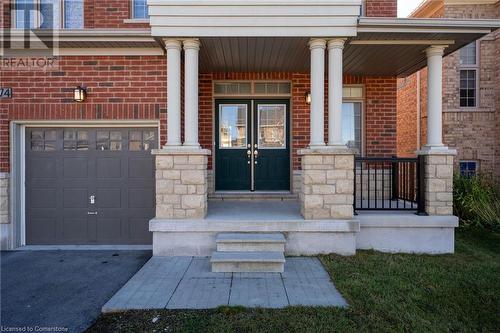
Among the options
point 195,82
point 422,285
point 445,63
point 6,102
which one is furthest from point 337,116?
point 445,63

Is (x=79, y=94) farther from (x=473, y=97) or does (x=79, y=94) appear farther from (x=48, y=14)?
(x=473, y=97)

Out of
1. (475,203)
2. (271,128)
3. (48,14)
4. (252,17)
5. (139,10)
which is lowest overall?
(475,203)

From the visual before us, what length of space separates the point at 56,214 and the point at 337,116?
4.95 m

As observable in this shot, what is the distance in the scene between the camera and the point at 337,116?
4.57 metres

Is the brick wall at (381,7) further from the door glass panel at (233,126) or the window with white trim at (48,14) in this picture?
the window with white trim at (48,14)

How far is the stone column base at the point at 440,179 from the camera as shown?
15.7ft

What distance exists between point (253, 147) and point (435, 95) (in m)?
3.39

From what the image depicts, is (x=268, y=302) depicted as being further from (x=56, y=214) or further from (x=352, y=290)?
(x=56, y=214)

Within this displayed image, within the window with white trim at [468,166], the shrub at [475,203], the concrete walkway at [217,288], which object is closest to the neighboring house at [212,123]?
the concrete walkway at [217,288]

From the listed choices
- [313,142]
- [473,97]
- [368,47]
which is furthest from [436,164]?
[473,97]

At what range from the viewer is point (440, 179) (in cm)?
478

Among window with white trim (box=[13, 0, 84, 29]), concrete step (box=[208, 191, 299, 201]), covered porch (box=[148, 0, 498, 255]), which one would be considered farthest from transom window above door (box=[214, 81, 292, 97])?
window with white trim (box=[13, 0, 84, 29])

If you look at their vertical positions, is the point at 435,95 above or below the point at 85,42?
below

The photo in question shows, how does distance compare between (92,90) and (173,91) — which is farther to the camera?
(92,90)
